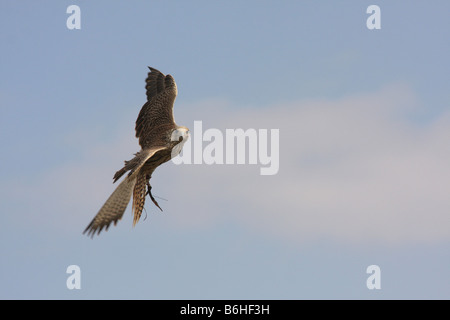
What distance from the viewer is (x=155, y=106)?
53.5 ft

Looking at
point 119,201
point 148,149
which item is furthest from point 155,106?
point 119,201

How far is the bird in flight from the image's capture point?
1278cm

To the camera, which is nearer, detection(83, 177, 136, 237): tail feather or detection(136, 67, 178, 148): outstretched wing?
detection(83, 177, 136, 237): tail feather

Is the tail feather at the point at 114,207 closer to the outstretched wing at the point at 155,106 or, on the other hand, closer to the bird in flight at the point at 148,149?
the bird in flight at the point at 148,149

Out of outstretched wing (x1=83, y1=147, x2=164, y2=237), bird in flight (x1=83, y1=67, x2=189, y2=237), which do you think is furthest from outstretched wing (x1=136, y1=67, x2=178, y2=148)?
outstretched wing (x1=83, y1=147, x2=164, y2=237)

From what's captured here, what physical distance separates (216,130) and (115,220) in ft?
15.0

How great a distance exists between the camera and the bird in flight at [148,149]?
503 inches

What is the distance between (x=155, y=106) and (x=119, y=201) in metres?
3.76

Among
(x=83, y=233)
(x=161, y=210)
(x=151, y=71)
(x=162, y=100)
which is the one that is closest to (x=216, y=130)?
(x=162, y=100)

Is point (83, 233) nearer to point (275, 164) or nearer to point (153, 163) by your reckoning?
point (153, 163)

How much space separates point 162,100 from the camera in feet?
54.0

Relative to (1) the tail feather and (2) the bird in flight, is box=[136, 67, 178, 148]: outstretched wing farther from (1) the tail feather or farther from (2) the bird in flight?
(1) the tail feather

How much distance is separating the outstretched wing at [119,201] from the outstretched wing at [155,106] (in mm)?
1658

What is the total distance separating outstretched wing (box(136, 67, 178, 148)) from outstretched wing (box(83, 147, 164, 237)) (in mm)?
1658
